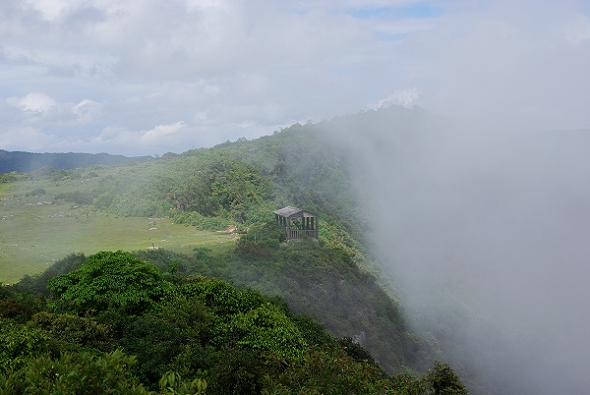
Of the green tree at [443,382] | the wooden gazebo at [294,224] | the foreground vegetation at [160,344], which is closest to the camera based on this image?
the foreground vegetation at [160,344]

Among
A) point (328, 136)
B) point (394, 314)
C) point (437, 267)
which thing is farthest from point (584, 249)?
point (394, 314)

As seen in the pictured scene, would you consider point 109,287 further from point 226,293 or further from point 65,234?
point 65,234

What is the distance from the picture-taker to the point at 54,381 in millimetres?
6629

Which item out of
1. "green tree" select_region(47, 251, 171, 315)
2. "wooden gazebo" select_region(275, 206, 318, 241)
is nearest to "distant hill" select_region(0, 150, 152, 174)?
"wooden gazebo" select_region(275, 206, 318, 241)

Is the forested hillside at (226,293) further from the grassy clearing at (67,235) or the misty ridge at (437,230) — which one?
the grassy clearing at (67,235)

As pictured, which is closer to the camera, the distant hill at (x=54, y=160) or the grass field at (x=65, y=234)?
the grass field at (x=65, y=234)

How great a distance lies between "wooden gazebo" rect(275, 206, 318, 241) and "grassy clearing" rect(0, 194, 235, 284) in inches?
145

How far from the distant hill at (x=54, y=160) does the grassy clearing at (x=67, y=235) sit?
23003mm

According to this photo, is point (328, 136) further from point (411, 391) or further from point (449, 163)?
point (411, 391)

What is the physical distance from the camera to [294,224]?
3180 cm

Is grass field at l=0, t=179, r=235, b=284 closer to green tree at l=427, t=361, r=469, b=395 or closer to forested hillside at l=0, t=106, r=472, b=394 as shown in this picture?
forested hillside at l=0, t=106, r=472, b=394

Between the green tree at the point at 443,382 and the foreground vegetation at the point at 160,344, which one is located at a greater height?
the foreground vegetation at the point at 160,344

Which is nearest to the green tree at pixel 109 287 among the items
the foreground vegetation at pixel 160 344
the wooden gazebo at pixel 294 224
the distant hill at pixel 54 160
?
the foreground vegetation at pixel 160 344

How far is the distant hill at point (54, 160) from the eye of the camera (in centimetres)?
5097
